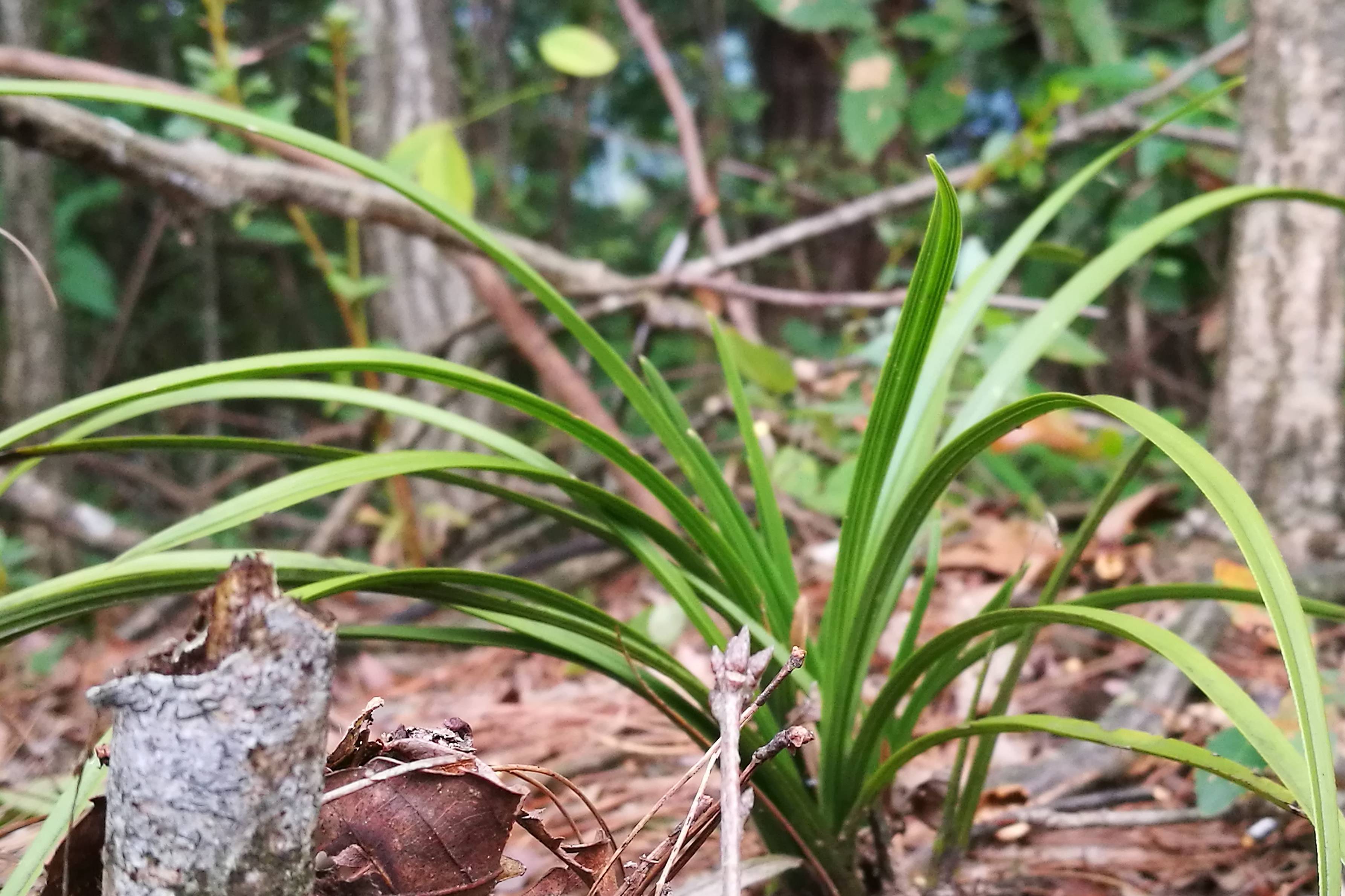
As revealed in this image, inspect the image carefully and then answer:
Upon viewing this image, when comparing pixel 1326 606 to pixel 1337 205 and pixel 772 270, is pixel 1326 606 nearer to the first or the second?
pixel 1337 205

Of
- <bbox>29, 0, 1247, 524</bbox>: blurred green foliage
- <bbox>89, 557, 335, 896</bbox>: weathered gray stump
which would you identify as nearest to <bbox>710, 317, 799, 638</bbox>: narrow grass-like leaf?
<bbox>89, 557, 335, 896</bbox>: weathered gray stump

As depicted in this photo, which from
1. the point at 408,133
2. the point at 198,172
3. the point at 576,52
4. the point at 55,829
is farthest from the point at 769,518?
the point at 408,133

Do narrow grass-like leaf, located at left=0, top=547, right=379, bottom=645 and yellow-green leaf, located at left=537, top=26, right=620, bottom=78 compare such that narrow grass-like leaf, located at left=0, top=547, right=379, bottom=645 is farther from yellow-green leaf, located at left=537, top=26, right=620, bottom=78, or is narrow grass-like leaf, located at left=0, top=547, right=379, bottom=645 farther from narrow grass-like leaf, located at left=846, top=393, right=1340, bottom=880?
yellow-green leaf, located at left=537, top=26, right=620, bottom=78

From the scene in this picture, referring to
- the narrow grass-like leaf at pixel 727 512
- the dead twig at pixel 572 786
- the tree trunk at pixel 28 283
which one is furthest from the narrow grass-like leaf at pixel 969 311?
the tree trunk at pixel 28 283

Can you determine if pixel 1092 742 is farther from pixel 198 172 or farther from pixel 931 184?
pixel 931 184

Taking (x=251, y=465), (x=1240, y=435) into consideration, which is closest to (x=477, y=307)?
(x=251, y=465)

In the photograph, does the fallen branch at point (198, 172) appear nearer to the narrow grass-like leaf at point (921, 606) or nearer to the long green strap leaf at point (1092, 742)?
the narrow grass-like leaf at point (921, 606)
